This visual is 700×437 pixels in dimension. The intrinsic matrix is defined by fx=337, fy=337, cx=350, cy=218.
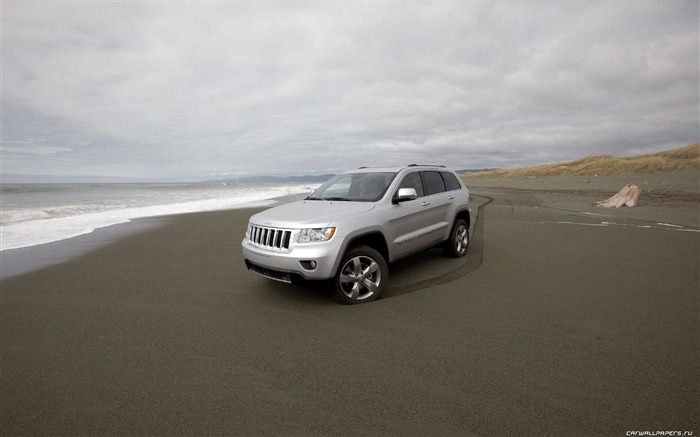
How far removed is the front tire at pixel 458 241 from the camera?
6152 millimetres

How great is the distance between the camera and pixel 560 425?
2205mm

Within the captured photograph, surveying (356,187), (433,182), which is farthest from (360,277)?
(433,182)

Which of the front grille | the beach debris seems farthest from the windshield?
the beach debris

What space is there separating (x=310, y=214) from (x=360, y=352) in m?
1.84

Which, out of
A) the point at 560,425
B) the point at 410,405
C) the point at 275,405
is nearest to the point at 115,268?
the point at 275,405

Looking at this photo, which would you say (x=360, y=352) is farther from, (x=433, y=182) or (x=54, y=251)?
(x=54, y=251)

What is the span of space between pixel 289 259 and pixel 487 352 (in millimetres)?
2249

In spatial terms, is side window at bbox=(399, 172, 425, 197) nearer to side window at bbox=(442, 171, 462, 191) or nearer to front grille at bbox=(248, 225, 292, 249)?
side window at bbox=(442, 171, 462, 191)

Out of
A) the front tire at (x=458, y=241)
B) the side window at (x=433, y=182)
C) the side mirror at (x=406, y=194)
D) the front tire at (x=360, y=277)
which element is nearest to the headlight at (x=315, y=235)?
the front tire at (x=360, y=277)

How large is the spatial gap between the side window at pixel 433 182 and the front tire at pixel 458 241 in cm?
77

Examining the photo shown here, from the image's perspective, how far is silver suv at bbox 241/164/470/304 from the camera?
3928 mm

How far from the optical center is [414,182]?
17.9 ft

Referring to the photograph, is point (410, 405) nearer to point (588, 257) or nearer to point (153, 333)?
point (153, 333)

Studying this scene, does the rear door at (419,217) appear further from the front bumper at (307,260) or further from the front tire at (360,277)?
the front bumper at (307,260)
